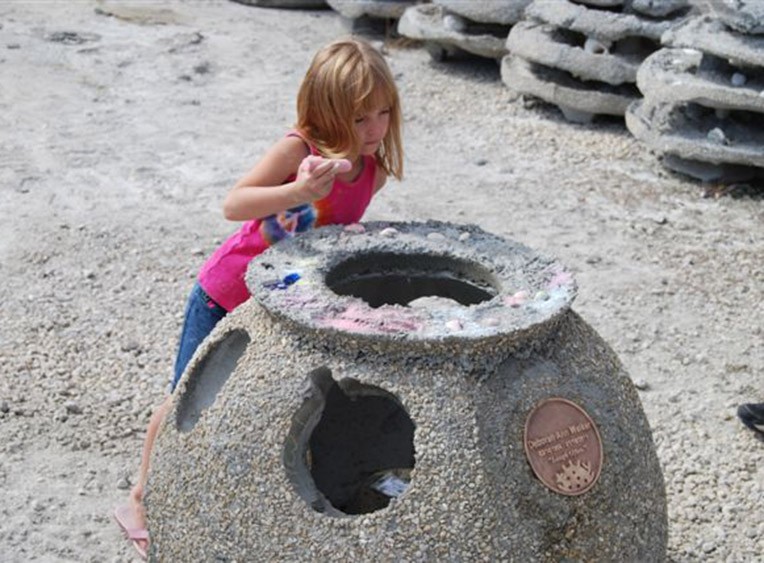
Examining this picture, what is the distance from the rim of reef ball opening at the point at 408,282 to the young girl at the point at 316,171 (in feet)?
0.51

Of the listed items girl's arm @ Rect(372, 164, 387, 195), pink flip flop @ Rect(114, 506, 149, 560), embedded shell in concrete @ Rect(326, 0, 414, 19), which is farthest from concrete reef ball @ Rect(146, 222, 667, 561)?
embedded shell in concrete @ Rect(326, 0, 414, 19)

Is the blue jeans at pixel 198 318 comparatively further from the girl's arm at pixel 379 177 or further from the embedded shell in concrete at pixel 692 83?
the embedded shell in concrete at pixel 692 83

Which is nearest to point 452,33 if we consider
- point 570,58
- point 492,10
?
point 492,10

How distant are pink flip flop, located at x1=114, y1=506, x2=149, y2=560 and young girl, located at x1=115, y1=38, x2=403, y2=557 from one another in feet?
1.12

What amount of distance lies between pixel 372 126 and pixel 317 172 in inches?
12.1

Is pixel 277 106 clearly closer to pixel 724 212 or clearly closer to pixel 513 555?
pixel 724 212

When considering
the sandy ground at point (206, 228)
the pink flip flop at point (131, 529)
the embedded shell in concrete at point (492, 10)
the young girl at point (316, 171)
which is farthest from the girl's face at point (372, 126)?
the embedded shell in concrete at point (492, 10)

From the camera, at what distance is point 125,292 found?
595 cm

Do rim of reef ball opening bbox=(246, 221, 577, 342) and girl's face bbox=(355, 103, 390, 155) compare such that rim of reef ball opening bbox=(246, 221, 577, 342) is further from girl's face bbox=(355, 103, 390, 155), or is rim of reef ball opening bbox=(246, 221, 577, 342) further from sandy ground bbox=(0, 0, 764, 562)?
sandy ground bbox=(0, 0, 764, 562)

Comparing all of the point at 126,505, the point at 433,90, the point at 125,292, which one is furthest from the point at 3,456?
the point at 433,90

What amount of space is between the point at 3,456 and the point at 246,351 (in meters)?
1.75

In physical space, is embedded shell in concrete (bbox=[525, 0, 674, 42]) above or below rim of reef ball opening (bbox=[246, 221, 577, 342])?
below

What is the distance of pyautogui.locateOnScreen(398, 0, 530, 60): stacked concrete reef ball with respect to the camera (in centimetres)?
910

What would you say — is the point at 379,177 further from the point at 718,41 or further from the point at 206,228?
the point at 718,41
